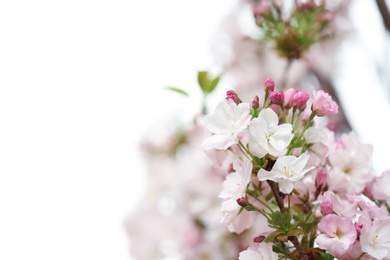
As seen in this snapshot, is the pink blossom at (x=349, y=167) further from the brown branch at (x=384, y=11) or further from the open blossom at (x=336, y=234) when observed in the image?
the brown branch at (x=384, y=11)

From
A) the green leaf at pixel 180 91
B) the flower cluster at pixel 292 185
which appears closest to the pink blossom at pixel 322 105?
the flower cluster at pixel 292 185

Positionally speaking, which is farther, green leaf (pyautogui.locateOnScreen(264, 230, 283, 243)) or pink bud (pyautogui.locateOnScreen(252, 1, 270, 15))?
pink bud (pyautogui.locateOnScreen(252, 1, 270, 15))

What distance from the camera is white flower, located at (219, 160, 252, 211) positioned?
0.50 meters

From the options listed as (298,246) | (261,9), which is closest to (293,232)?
(298,246)

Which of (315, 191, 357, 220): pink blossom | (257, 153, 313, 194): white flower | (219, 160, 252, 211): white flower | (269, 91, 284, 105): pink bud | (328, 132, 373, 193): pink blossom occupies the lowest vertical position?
(328, 132, 373, 193): pink blossom

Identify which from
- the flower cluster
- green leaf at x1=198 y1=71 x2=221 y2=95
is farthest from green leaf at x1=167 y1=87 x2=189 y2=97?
the flower cluster

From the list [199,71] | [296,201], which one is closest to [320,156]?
[296,201]

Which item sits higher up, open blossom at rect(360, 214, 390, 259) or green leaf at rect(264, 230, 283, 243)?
open blossom at rect(360, 214, 390, 259)

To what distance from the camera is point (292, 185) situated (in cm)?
49

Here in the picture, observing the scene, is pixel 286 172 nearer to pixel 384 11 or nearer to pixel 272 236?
pixel 272 236

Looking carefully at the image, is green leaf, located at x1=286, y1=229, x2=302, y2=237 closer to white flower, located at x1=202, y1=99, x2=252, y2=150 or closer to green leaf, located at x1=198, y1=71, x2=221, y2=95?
white flower, located at x1=202, y1=99, x2=252, y2=150

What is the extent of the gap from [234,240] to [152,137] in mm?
451

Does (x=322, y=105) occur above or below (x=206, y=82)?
above

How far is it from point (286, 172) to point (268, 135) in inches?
Answer: 1.2
